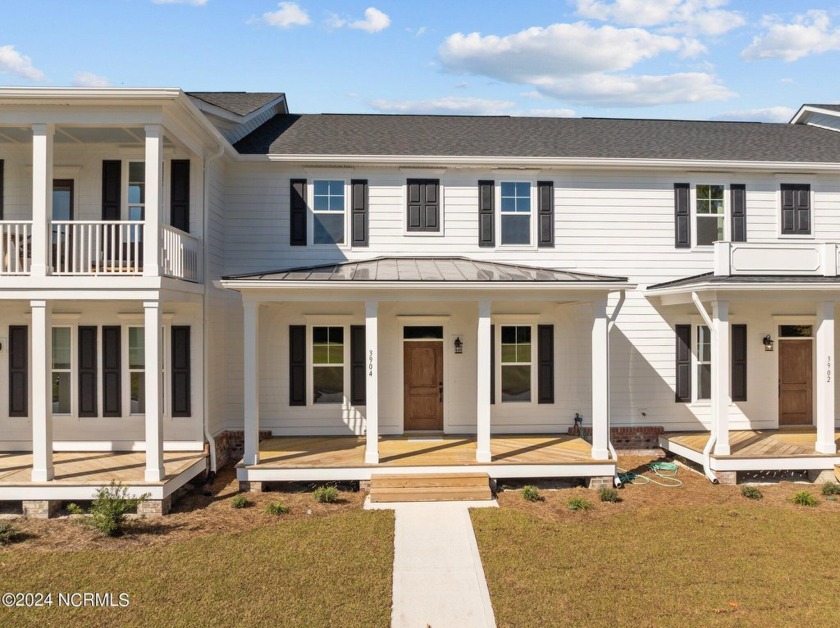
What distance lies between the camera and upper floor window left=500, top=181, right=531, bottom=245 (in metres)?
12.6

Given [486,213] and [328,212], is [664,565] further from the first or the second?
[328,212]

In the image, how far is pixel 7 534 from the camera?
25.6 feet

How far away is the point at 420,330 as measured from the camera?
12430 mm

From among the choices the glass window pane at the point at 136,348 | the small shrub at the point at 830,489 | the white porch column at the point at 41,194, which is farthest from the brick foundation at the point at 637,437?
the white porch column at the point at 41,194

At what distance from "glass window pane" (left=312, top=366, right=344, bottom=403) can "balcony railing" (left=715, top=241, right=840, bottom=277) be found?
8.00 metres

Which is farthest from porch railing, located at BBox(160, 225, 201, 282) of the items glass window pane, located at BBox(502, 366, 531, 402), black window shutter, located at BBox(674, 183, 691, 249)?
black window shutter, located at BBox(674, 183, 691, 249)

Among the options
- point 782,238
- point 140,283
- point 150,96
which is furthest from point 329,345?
point 782,238

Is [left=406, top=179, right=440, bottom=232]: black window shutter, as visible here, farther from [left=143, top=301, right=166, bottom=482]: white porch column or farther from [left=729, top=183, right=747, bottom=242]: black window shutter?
[left=729, top=183, right=747, bottom=242]: black window shutter

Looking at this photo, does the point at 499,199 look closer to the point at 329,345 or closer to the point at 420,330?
the point at 420,330

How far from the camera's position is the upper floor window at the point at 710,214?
1268 cm

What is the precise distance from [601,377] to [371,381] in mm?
4269

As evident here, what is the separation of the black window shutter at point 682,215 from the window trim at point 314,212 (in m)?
7.30

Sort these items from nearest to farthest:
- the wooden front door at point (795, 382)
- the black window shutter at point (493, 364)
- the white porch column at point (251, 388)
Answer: the white porch column at point (251, 388) → the black window shutter at point (493, 364) → the wooden front door at point (795, 382)

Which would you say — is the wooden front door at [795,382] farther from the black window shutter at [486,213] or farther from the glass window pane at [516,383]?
the black window shutter at [486,213]
